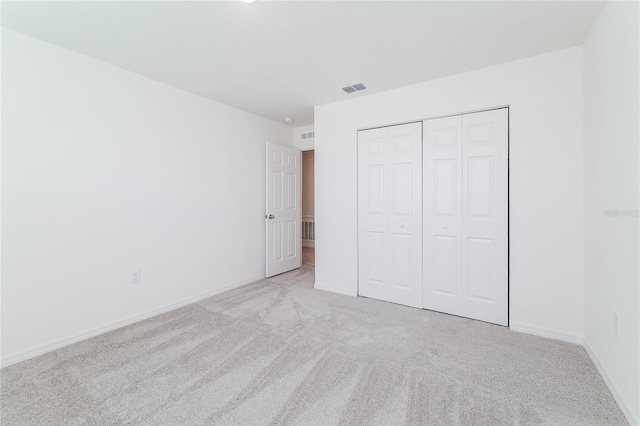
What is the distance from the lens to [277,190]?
14.4 ft

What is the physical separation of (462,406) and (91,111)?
3610 millimetres

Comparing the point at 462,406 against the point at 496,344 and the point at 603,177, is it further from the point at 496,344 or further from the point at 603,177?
the point at 603,177

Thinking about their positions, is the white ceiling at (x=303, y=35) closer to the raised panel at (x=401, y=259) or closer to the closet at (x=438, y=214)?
the closet at (x=438, y=214)

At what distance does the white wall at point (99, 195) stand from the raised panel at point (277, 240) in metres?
0.77

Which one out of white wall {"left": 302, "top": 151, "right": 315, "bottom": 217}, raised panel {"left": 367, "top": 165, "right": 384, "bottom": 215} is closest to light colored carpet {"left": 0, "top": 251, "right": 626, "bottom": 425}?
raised panel {"left": 367, "top": 165, "right": 384, "bottom": 215}

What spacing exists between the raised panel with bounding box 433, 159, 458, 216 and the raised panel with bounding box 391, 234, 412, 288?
0.47 metres

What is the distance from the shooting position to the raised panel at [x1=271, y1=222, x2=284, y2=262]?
4.36m

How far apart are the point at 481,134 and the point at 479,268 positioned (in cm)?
131

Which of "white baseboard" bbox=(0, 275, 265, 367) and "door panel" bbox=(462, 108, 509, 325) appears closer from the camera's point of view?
"white baseboard" bbox=(0, 275, 265, 367)

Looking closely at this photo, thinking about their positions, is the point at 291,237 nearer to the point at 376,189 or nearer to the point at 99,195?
the point at 376,189

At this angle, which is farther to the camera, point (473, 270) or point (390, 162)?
point (390, 162)

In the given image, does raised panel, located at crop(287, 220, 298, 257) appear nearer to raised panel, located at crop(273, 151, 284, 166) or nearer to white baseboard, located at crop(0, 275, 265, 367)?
raised panel, located at crop(273, 151, 284, 166)

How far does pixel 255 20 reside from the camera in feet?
6.42

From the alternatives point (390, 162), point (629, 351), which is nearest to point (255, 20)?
point (390, 162)
